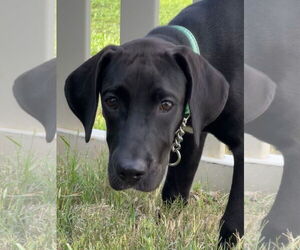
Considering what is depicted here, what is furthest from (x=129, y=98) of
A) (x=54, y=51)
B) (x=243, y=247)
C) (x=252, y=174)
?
(x=243, y=247)

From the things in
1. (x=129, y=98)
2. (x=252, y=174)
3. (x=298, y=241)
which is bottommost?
(x=298, y=241)

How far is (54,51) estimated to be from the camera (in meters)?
1.77

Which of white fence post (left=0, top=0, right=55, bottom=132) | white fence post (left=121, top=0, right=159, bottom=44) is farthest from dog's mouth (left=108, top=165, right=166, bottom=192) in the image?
white fence post (left=121, top=0, right=159, bottom=44)

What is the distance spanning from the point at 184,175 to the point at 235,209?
0.74 feet

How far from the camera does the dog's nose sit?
1.59 metres

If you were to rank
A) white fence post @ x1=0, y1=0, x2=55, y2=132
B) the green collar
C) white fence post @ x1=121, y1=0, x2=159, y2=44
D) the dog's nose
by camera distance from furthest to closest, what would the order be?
white fence post @ x1=121, y1=0, x2=159, y2=44 → the green collar → white fence post @ x1=0, y1=0, x2=55, y2=132 → the dog's nose

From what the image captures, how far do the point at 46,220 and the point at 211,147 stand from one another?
1.91ft

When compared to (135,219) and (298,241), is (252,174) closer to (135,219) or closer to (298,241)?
(298,241)

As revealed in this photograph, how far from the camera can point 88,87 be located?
1776mm

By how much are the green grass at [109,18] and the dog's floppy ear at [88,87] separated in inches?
9.5

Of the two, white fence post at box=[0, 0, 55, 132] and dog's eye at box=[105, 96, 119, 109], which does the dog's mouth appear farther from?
white fence post at box=[0, 0, 55, 132]

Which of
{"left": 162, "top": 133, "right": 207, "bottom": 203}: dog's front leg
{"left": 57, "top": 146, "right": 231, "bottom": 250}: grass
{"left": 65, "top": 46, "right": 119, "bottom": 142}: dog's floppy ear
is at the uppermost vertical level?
{"left": 65, "top": 46, "right": 119, "bottom": 142}: dog's floppy ear

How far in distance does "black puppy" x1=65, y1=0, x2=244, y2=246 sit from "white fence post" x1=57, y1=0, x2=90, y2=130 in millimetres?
233

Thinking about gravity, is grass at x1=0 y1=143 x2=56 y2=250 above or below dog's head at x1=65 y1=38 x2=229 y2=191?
below
